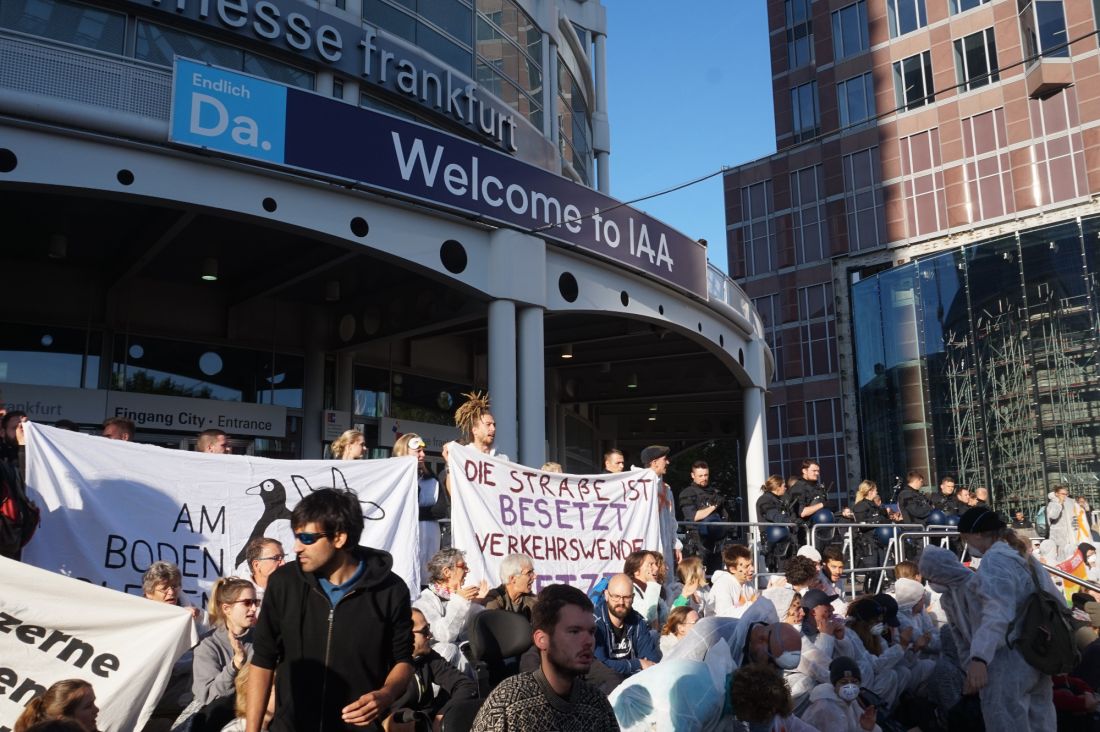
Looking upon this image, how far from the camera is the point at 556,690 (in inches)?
149

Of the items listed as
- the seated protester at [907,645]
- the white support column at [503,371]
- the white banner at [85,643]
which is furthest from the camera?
the white support column at [503,371]

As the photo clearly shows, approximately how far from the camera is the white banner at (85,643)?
5.18 m

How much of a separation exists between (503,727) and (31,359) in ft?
44.9

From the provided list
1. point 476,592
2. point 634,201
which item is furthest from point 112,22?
point 476,592

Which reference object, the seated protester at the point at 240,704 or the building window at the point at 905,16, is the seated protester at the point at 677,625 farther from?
the building window at the point at 905,16

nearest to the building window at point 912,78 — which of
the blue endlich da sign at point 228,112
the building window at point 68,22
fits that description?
the building window at point 68,22

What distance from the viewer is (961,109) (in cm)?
4644

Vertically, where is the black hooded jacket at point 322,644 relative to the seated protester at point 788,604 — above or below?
above

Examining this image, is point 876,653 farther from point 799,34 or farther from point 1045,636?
point 799,34

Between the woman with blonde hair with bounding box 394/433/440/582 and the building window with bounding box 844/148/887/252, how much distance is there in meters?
44.5

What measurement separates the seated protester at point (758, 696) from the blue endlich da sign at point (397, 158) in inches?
339

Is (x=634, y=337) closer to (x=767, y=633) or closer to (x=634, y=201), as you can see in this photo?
(x=634, y=201)

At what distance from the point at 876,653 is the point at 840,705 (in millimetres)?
1977

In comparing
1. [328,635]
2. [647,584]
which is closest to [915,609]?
[647,584]
